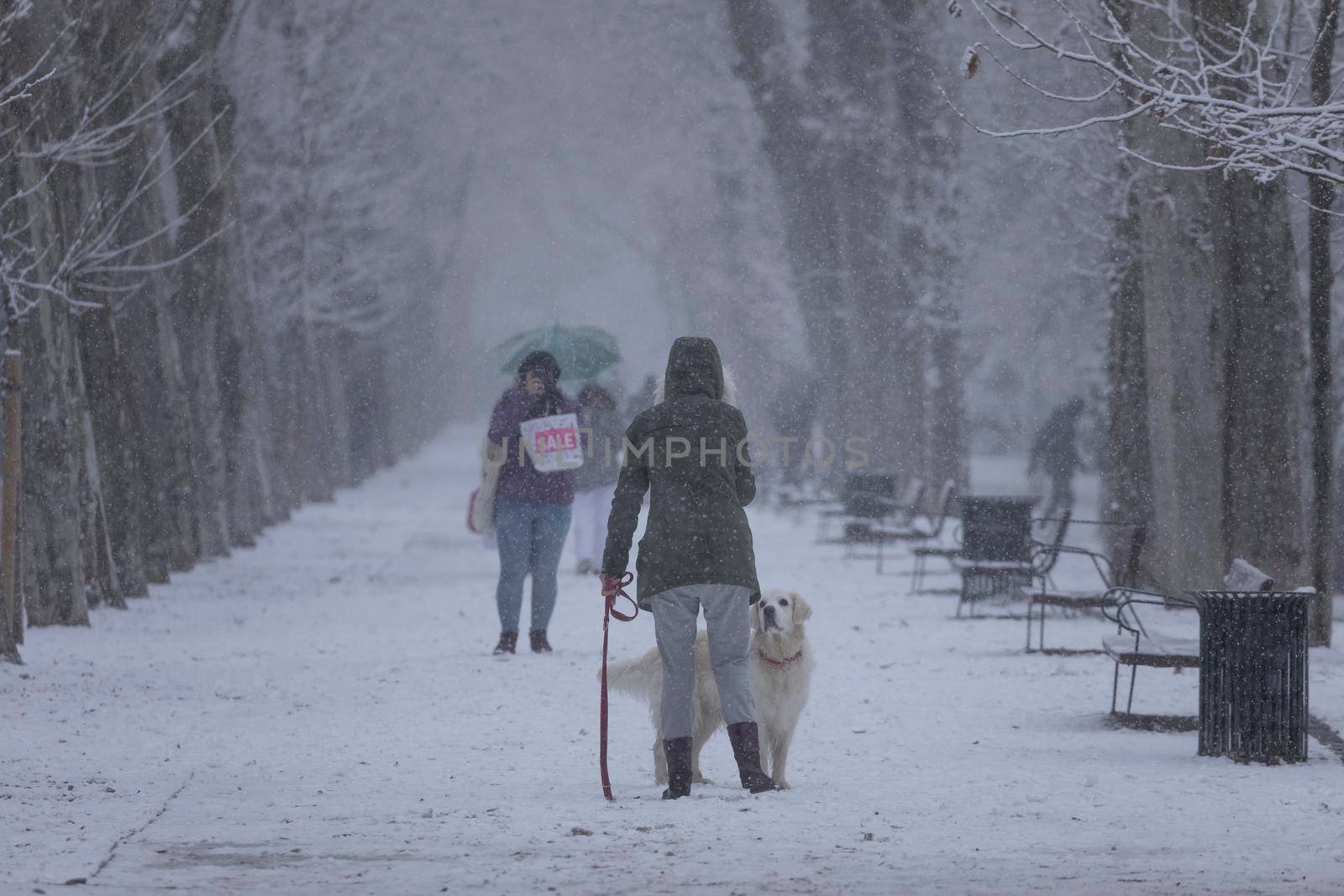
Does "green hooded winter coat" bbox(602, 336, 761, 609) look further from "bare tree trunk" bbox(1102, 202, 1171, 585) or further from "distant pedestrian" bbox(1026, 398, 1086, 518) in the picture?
"distant pedestrian" bbox(1026, 398, 1086, 518)

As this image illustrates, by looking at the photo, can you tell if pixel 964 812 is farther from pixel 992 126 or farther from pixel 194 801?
pixel 992 126

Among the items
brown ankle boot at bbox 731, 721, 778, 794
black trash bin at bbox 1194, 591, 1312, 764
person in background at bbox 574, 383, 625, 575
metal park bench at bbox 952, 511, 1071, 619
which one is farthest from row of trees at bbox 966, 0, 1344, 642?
brown ankle boot at bbox 731, 721, 778, 794

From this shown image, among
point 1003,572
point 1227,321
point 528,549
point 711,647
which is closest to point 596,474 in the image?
point 1003,572

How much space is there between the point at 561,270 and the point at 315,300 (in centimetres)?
5698

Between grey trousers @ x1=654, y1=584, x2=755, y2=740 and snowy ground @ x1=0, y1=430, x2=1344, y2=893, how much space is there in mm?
359

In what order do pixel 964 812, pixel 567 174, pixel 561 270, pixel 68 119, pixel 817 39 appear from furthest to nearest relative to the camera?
pixel 561 270
pixel 567 174
pixel 817 39
pixel 68 119
pixel 964 812

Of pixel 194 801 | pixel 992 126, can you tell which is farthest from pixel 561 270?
pixel 194 801

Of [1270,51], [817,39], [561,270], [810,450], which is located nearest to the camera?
[1270,51]

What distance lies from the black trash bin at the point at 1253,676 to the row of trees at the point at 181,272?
789 centimetres

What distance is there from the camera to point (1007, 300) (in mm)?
48781

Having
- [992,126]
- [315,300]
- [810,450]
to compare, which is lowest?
[810,450]

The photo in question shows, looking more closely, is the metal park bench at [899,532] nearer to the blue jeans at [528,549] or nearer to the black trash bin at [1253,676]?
the blue jeans at [528,549]

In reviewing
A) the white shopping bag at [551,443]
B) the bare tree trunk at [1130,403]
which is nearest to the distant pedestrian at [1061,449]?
the bare tree trunk at [1130,403]

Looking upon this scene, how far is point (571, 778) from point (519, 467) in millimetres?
5274
